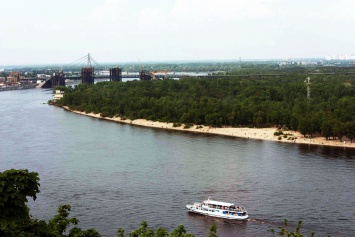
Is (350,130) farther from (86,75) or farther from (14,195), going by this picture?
(86,75)

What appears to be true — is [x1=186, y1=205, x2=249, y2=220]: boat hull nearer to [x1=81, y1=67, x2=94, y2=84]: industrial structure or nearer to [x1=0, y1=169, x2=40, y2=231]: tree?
[x1=0, y1=169, x2=40, y2=231]: tree

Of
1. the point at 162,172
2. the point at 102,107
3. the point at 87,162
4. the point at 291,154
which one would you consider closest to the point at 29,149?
the point at 87,162

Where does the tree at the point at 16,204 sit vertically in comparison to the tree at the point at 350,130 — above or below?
above

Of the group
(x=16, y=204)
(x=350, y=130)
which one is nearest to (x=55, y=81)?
(x=350, y=130)

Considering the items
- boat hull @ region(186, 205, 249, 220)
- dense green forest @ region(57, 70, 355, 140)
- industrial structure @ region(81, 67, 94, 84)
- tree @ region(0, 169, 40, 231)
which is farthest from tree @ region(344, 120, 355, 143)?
industrial structure @ region(81, 67, 94, 84)

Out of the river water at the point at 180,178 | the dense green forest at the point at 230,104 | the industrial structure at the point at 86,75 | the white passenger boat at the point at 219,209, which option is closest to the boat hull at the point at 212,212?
the white passenger boat at the point at 219,209

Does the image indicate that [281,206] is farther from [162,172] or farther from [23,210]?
[23,210]

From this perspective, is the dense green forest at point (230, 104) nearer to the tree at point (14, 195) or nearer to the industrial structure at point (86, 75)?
the industrial structure at point (86, 75)
